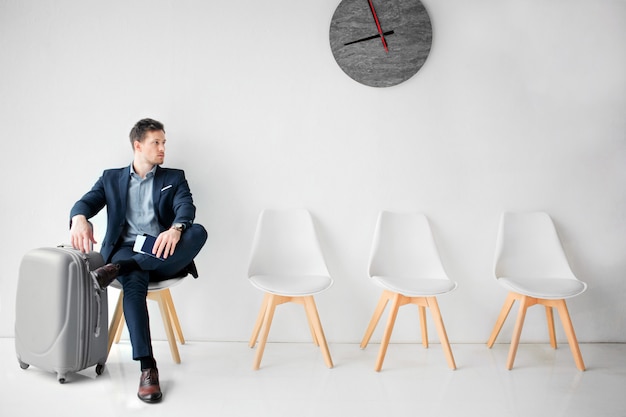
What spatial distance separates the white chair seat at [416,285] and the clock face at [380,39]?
108 cm

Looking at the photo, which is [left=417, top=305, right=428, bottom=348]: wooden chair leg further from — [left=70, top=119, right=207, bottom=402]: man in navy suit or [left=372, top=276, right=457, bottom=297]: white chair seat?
[left=70, top=119, right=207, bottom=402]: man in navy suit

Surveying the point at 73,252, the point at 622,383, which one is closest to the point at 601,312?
the point at 622,383

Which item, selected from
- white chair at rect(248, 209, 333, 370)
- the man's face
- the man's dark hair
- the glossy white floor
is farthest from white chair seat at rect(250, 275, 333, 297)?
the man's dark hair

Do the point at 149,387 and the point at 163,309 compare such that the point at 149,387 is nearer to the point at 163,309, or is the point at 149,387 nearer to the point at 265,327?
the point at 163,309

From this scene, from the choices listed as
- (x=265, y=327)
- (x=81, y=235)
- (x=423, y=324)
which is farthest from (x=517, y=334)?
(x=81, y=235)

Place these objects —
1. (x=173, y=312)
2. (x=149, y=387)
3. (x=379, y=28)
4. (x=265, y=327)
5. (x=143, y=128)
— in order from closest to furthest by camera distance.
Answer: (x=149, y=387), (x=265, y=327), (x=143, y=128), (x=173, y=312), (x=379, y=28)

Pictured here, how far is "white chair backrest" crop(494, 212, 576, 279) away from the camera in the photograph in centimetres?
271

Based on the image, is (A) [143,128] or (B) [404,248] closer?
(A) [143,128]

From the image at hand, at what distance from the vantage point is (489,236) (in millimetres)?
2789

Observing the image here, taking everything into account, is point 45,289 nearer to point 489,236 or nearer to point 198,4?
point 198,4

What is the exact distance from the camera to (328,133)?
276 cm

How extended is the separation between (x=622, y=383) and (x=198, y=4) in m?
2.89

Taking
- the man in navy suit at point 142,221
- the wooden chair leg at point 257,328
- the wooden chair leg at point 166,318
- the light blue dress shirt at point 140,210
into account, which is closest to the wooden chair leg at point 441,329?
the wooden chair leg at point 257,328

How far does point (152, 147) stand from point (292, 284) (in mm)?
985
